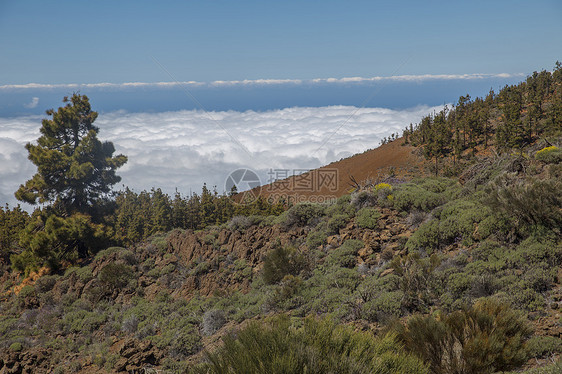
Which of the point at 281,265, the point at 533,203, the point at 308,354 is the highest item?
the point at 533,203

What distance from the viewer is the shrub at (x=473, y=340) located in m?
4.52

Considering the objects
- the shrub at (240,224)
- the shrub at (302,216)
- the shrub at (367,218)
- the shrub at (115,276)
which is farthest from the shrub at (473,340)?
the shrub at (115,276)

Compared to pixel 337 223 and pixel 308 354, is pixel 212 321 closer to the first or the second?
pixel 337 223

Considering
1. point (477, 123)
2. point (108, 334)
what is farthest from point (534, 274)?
point (477, 123)

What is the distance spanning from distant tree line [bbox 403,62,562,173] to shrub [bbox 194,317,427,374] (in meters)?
27.7

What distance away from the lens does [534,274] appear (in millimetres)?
6566

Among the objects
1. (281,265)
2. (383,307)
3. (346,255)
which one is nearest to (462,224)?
(346,255)

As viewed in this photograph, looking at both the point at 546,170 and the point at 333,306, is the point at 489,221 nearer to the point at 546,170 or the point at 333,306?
the point at 546,170

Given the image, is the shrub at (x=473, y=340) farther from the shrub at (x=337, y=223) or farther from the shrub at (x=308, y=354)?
the shrub at (x=337, y=223)

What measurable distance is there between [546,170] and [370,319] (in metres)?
8.08

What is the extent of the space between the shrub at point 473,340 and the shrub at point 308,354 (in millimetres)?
721

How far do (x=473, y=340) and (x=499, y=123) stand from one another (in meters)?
36.5

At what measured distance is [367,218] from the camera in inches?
460

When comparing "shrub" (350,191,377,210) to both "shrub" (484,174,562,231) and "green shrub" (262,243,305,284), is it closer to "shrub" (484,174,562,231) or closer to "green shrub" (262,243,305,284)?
"green shrub" (262,243,305,284)
